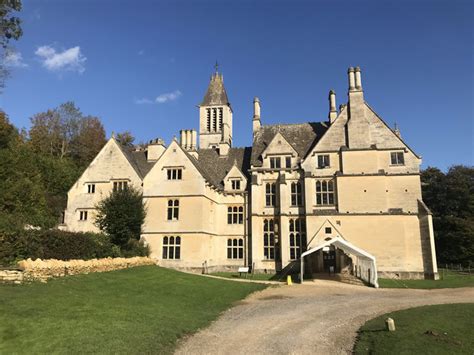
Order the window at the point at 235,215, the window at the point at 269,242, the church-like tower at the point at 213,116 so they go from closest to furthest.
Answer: the window at the point at 269,242, the window at the point at 235,215, the church-like tower at the point at 213,116

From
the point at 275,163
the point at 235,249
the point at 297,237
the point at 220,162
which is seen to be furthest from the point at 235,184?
the point at 297,237

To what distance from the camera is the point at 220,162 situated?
135ft

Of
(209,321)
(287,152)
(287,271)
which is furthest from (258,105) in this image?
(209,321)

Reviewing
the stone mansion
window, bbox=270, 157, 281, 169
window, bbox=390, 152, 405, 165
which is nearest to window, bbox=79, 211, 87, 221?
the stone mansion

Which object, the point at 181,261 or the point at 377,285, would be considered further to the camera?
the point at 181,261

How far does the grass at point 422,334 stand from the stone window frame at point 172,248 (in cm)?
2155

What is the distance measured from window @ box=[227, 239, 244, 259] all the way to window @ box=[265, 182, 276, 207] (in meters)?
4.58

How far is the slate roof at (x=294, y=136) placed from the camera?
1497 inches

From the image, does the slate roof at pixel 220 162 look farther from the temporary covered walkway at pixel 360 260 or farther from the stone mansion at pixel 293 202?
the temporary covered walkway at pixel 360 260

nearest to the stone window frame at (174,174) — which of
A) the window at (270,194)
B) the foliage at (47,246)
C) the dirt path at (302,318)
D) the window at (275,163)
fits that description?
the window at (270,194)

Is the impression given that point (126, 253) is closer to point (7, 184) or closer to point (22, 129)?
point (7, 184)

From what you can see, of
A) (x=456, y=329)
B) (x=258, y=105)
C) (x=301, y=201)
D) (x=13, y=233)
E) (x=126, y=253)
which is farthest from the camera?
(x=258, y=105)

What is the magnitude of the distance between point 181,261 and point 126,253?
5028 millimetres

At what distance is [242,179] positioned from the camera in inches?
1489
